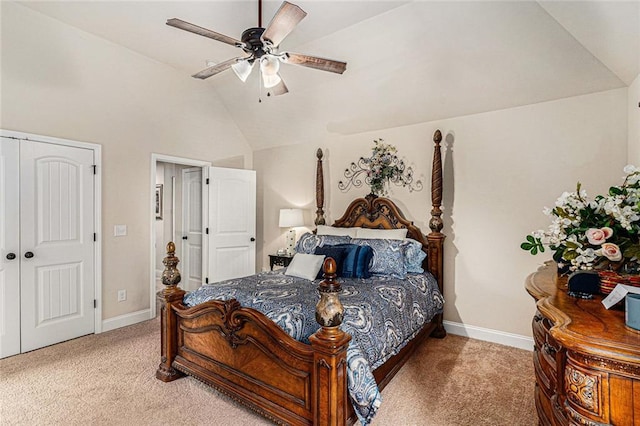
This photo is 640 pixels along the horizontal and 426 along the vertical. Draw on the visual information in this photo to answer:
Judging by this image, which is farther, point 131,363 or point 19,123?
point 19,123

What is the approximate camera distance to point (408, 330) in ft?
8.71

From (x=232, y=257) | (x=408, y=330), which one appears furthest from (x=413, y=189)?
(x=232, y=257)

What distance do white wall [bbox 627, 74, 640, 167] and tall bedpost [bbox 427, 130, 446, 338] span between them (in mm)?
1558

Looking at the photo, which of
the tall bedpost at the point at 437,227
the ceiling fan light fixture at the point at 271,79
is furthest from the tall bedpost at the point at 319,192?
the ceiling fan light fixture at the point at 271,79

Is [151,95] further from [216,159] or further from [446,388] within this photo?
[446,388]

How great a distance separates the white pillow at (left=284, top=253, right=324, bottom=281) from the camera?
3.08m

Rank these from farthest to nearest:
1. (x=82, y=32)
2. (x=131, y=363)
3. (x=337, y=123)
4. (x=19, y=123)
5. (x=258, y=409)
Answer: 1. (x=337, y=123)
2. (x=82, y=32)
3. (x=19, y=123)
4. (x=131, y=363)
5. (x=258, y=409)

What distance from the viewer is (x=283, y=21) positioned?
199 centimetres

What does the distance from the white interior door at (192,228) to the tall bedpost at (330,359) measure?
3.88 metres

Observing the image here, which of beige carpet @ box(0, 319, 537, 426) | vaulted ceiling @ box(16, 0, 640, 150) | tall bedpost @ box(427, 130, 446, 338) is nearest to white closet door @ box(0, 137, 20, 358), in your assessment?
beige carpet @ box(0, 319, 537, 426)

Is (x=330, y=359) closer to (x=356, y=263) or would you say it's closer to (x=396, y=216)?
(x=356, y=263)

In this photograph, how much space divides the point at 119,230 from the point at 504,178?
445 cm

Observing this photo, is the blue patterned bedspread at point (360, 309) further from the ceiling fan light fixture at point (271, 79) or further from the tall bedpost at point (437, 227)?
the ceiling fan light fixture at point (271, 79)

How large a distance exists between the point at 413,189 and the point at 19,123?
422 centimetres
